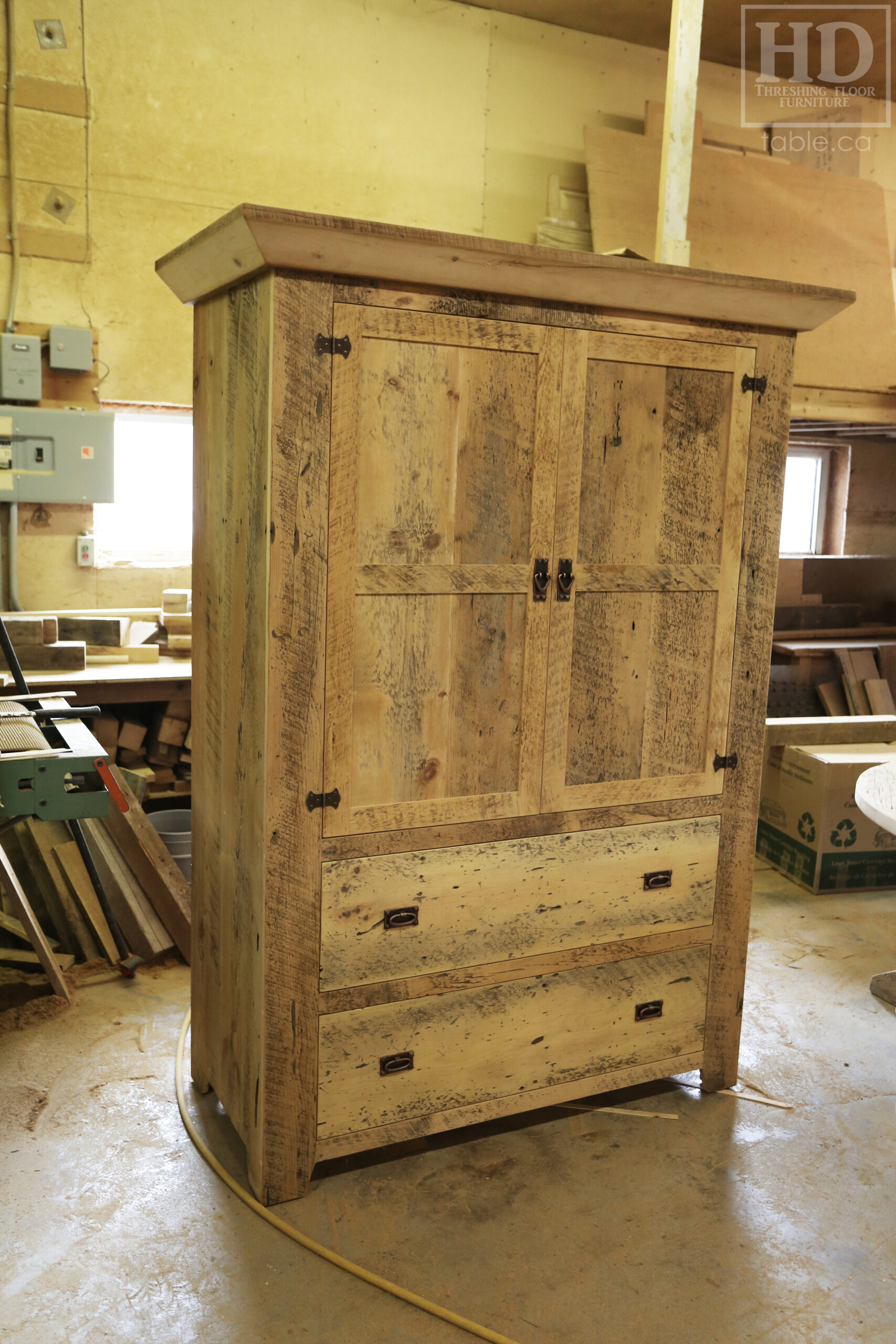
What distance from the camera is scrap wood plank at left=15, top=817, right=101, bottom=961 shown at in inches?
141

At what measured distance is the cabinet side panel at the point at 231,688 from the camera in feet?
7.29

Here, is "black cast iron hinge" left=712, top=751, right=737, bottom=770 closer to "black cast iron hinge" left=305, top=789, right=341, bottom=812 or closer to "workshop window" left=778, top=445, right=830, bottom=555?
"black cast iron hinge" left=305, top=789, right=341, bottom=812

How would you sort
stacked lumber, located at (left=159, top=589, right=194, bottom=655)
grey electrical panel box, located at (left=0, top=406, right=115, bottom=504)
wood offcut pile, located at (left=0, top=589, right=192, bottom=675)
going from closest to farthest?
wood offcut pile, located at (left=0, top=589, right=192, bottom=675) → grey electrical panel box, located at (left=0, top=406, right=115, bottom=504) → stacked lumber, located at (left=159, top=589, right=194, bottom=655)

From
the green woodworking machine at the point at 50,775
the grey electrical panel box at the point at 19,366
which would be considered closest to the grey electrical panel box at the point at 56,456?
the grey electrical panel box at the point at 19,366

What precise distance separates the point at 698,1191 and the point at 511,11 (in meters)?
5.44

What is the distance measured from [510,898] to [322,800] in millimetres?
577

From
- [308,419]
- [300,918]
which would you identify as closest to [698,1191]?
[300,918]

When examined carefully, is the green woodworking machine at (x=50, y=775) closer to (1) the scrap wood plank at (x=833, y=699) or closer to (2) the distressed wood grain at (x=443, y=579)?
(2) the distressed wood grain at (x=443, y=579)

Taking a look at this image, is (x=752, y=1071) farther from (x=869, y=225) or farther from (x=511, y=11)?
(x=511, y=11)

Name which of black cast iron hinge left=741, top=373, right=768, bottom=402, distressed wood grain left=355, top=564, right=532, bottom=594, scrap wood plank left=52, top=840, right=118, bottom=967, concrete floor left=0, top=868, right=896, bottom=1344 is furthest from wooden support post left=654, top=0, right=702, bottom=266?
scrap wood plank left=52, top=840, right=118, bottom=967

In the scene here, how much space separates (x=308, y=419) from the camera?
2145 mm

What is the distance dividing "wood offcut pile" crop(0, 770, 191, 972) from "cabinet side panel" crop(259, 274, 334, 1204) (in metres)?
1.35

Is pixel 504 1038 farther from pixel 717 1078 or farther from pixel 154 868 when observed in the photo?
pixel 154 868

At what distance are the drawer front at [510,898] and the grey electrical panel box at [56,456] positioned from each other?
120 inches
